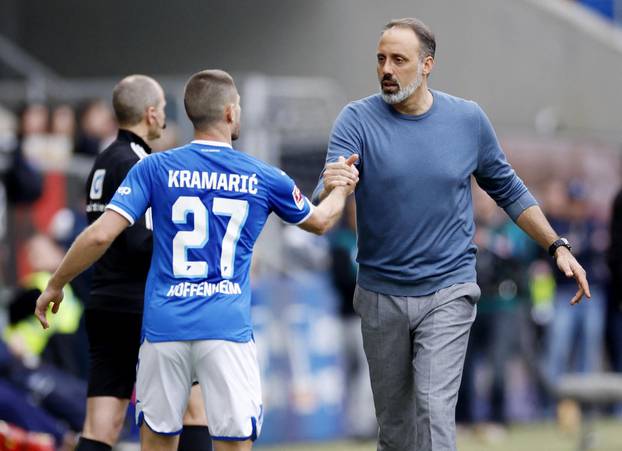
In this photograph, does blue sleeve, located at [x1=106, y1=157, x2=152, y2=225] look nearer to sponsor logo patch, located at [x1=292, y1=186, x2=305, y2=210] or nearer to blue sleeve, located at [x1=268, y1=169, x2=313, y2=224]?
blue sleeve, located at [x1=268, y1=169, x2=313, y2=224]

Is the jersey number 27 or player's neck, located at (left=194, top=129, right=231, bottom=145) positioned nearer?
the jersey number 27

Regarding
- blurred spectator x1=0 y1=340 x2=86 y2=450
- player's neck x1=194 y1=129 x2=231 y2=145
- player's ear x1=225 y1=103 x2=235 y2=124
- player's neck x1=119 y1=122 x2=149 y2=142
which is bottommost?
blurred spectator x1=0 y1=340 x2=86 y2=450

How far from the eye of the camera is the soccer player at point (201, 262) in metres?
7.03

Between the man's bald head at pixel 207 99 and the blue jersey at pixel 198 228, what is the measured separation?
5.7 inches

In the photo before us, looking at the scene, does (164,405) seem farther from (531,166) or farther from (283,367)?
(531,166)

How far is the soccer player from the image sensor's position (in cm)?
703

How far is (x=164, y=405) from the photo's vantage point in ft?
23.5

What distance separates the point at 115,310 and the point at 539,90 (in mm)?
14512

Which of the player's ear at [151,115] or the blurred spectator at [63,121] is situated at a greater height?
the blurred spectator at [63,121]

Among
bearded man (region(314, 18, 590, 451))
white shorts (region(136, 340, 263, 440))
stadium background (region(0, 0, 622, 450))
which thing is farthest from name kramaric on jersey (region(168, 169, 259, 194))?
stadium background (region(0, 0, 622, 450))

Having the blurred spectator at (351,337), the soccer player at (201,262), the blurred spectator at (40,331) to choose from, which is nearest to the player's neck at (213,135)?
the soccer player at (201,262)

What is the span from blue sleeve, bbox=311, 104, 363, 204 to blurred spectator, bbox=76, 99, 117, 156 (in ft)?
24.0

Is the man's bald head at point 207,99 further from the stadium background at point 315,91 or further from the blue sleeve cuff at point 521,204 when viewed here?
the stadium background at point 315,91

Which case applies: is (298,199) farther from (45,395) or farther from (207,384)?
(45,395)
